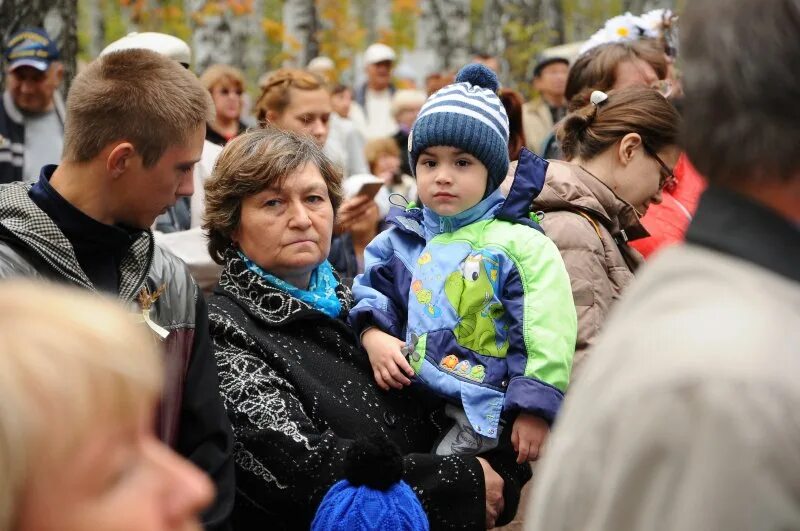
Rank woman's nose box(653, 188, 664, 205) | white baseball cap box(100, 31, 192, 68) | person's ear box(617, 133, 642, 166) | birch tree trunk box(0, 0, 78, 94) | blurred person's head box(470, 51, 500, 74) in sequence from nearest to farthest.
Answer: person's ear box(617, 133, 642, 166)
woman's nose box(653, 188, 664, 205)
white baseball cap box(100, 31, 192, 68)
birch tree trunk box(0, 0, 78, 94)
blurred person's head box(470, 51, 500, 74)

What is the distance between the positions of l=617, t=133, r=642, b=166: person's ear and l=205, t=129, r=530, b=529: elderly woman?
116 cm

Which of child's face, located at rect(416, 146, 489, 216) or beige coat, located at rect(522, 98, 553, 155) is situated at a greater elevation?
child's face, located at rect(416, 146, 489, 216)

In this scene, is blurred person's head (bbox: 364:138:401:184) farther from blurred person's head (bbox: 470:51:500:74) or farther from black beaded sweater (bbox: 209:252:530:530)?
black beaded sweater (bbox: 209:252:530:530)

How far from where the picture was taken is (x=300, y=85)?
6949mm

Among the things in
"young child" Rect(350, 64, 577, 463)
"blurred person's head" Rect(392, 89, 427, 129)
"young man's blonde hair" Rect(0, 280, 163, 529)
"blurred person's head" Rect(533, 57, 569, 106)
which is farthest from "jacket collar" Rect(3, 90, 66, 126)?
"young man's blonde hair" Rect(0, 280, 163, 529)

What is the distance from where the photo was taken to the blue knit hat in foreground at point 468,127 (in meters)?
4.09

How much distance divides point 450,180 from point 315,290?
612mm

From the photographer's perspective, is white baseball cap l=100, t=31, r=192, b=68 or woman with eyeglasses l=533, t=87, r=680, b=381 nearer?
woman with eyeglasses l=533, t=87, r=680, b=381

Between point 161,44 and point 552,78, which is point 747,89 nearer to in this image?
point 161,44

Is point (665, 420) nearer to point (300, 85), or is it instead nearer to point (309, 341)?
point (309, 341)

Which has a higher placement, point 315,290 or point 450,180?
point 450,180

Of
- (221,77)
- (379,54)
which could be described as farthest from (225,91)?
(379,54)

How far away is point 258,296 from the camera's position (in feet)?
13.0

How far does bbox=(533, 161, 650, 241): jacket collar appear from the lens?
4.39 m
